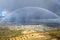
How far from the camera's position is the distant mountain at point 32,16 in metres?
2.62

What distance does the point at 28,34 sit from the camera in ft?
8.52

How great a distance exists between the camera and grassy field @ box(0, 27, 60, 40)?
2.57 meters

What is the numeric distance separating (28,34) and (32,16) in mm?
315

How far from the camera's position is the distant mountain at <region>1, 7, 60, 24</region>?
103 inches

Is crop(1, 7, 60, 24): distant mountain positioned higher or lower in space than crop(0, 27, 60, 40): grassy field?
higher

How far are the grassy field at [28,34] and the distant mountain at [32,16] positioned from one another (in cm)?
17

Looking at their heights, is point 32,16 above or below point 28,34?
above

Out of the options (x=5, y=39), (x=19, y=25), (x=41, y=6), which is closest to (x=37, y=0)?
(x=41, y=6)

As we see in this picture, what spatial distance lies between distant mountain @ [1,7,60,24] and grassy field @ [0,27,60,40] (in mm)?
170

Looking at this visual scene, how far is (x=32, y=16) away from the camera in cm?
264

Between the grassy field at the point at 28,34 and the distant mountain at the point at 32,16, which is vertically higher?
the distant mountain at the point at 32,16

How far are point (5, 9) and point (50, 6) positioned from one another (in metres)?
0.78

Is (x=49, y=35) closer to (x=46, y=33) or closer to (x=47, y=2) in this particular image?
(x=46, y=33)

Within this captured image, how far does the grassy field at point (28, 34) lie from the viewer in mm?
2568
